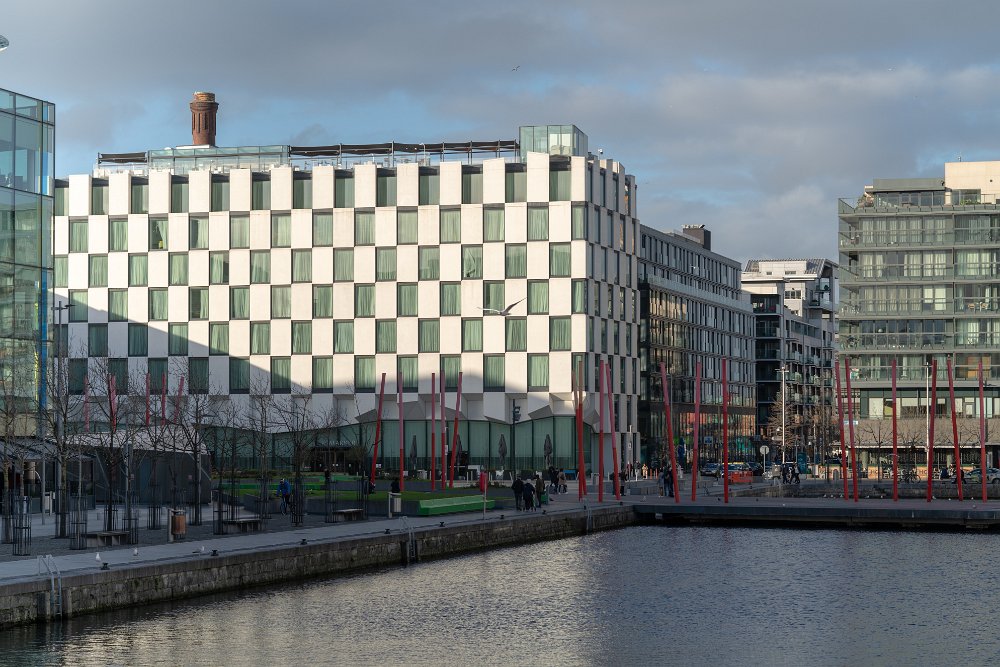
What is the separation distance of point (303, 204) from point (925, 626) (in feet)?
261

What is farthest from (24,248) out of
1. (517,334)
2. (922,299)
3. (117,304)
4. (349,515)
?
(922,299)

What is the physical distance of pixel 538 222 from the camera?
347 feet

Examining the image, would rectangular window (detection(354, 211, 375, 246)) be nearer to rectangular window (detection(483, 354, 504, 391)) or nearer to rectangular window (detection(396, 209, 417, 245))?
rectangular window (detection(396, 209, 417, 245))

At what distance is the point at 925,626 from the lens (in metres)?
35.8

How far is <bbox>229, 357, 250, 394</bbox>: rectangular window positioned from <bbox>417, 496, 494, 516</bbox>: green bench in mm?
49814

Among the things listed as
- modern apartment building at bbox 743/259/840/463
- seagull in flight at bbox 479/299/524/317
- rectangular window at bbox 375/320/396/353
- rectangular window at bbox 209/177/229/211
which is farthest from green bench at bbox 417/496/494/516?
modern apartment building at bbox 743/259/840/463

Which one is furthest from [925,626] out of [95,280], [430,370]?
[95,280]

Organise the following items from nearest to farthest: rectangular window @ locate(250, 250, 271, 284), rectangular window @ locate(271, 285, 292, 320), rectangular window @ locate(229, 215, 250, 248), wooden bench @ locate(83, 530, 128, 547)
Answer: wooden bench @ locate(83, 530, 128, 547)
rectangular window @ locate(271, 285, 292, 320)
rectangular window @ locate(250, 250, 271, 284)
rectangular window @ locate(229, 215, 250, 248)

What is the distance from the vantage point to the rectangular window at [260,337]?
110250 millimetres

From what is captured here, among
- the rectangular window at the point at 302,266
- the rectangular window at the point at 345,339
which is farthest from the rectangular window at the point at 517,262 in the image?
the rectangular window at the point at 302,266

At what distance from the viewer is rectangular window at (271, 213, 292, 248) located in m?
110

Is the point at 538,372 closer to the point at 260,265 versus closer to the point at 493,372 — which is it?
the point at 493,372

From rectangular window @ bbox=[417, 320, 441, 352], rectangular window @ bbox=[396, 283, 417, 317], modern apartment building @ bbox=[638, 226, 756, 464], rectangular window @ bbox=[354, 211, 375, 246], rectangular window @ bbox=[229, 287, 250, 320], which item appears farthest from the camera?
modern apartment building @ bbox=[638, 226, 756, 464]

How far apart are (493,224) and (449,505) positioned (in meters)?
49.0
